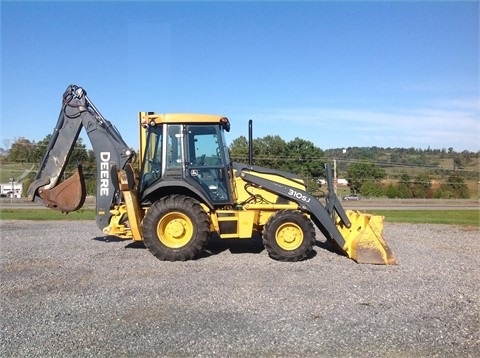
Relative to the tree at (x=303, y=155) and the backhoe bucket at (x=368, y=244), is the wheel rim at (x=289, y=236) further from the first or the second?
the tree at (x=303, y=155)

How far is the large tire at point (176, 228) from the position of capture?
9031 mm

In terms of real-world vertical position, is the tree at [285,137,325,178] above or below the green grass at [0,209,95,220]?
above

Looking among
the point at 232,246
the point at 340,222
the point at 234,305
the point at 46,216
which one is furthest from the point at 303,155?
the point at 234,305

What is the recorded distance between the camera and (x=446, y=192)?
51281 millimetres

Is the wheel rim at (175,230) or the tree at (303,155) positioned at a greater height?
the tree at (303,155)

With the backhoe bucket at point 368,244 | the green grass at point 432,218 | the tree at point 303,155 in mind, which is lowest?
the green grass at point 432,218

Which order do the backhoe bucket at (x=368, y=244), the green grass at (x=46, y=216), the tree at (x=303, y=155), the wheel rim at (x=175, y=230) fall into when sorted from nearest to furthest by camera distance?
the backhoe bucket at (x=368, y=244) < the wheel rim at (x=175, y=230) < the green grass at (x=46, y=216) < the tree at (x=303, y=155)

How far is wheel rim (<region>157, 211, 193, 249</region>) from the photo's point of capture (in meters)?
9.16

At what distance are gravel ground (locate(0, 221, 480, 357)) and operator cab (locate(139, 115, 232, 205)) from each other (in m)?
1.36

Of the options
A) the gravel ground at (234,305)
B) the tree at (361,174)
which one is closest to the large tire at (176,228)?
the gravel ground at (234,305)

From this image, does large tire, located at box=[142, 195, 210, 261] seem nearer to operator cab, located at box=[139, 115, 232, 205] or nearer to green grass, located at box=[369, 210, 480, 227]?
operator cab, located at box=[139, 115, 232, 205]

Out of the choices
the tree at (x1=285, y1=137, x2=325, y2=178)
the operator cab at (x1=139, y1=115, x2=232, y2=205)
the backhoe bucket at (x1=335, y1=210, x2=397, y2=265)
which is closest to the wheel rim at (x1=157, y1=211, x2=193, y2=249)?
the operator cab at (x1=139, y1=115, x2=232, y2=205)

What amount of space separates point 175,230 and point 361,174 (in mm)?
45497

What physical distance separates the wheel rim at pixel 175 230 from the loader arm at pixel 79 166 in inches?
61.7
